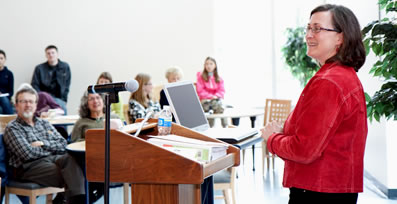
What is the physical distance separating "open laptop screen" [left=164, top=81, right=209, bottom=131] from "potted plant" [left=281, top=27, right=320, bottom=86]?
5228 millimetres

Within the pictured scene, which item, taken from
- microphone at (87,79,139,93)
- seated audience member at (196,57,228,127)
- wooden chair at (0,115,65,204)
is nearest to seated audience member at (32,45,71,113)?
seated audience member at (196,57,228,127)

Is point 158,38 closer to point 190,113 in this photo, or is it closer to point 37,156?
point 37,156

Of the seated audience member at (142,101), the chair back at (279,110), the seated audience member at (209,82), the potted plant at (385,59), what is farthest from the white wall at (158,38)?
the potted plant at (385,59)

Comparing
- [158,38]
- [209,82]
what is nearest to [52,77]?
[158,38]

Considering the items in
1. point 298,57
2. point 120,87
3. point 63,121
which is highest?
point 298,57

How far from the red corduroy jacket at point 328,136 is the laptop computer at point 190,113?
3.34ft

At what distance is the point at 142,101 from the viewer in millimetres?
6004

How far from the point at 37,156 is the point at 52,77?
425 cm

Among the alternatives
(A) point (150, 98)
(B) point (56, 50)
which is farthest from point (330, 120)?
(B) point (56, 50)

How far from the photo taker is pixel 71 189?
14.0 ft

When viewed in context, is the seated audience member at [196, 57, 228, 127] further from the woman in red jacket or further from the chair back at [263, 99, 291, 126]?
the woman in red jacket

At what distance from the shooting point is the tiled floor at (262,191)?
5215 millimetres

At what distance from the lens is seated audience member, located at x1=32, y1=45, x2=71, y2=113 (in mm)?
8500

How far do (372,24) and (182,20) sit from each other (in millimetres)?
6121
